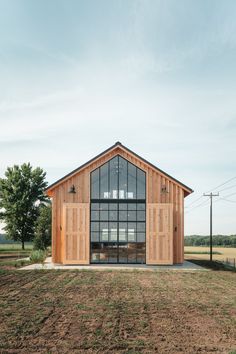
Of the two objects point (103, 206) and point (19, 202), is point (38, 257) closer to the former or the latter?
point (103, 206)

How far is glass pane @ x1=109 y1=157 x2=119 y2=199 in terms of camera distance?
31.2 m

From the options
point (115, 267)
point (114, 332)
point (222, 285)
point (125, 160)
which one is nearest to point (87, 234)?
point (115, 267)

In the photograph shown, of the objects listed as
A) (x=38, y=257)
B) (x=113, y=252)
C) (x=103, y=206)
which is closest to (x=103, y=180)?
(x=103, y=206)

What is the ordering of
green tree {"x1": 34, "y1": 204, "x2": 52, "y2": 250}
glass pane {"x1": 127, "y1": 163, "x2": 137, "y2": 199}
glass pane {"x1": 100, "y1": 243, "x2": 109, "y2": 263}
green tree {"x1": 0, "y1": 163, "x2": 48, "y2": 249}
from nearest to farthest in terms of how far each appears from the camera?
1. glass pane {"x1": 100, "y1": 243, "x2": 109, "y2": 263}
2. glass pane {"x1": 127, "y1": 163, "x2": 137, "y2": 199}
3. green tree {"x1": 34, "y1": 204, "x2": 52, "y2": 250}
4. green tree {"x1": 0, "y1": 163, "x2": 48, "y2": 249}

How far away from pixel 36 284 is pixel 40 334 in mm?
9772

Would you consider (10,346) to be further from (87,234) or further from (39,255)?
(39,255)

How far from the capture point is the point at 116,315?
1304 cm

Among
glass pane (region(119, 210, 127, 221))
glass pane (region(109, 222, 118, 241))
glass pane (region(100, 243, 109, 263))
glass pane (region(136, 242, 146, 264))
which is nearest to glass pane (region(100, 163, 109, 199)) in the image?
glass pane (region(119, 210, 127, 221))

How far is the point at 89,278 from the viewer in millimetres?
22766

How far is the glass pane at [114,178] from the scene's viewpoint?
31.2m

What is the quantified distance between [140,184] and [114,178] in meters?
2.13

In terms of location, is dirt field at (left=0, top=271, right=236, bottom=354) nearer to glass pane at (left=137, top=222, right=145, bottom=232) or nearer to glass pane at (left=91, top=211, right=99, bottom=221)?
glass pane at (left=137, top=222, right=145, bottom=232)

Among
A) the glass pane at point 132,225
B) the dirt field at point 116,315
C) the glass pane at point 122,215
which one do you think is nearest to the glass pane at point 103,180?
the glass pane at point 122,215

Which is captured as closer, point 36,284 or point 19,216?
point 36,284
